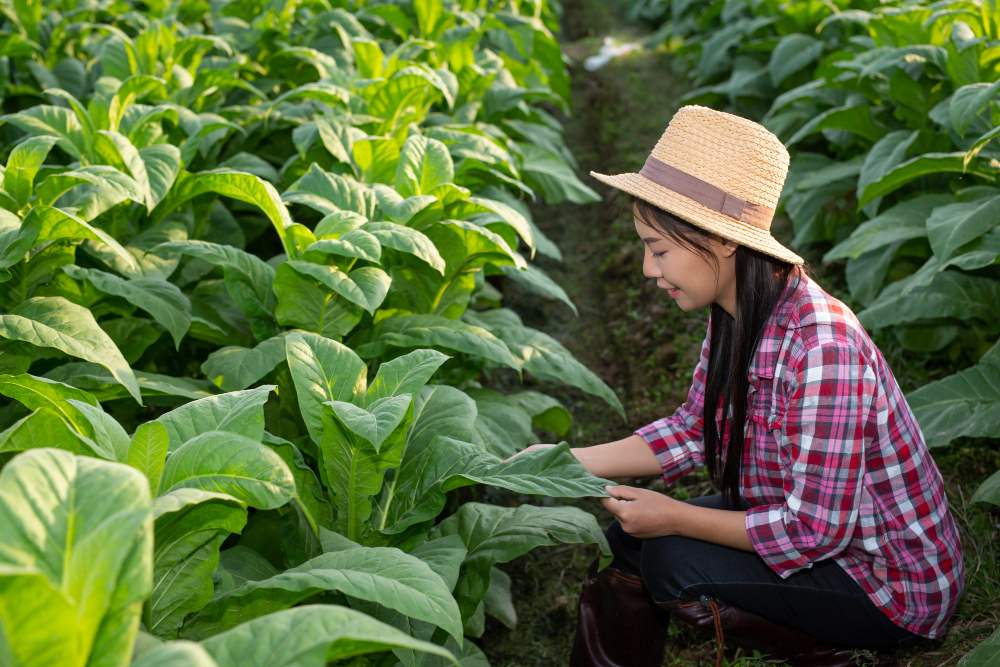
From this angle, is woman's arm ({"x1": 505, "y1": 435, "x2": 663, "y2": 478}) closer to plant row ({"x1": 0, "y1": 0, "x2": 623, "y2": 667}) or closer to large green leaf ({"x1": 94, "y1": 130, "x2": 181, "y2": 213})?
plant row ({"x1": 0, "y1": 0, "x2": 623, "y2": 667})

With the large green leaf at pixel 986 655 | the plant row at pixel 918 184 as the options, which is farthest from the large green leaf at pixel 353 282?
the plant row at pixel 918 184

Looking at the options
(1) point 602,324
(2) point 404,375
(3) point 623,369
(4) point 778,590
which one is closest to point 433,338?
(2) point 404,375

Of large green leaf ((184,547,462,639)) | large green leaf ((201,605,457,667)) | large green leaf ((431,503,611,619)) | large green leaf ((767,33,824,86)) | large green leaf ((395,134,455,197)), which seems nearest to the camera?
large green leaf ((201,605,457,667))

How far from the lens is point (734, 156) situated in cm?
188

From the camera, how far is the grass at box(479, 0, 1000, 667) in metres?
2.44

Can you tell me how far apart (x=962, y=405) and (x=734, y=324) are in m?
1.13

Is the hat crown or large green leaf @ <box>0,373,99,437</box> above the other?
the hat crown

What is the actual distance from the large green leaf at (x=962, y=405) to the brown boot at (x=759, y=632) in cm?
79

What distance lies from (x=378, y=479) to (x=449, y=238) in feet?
3.19

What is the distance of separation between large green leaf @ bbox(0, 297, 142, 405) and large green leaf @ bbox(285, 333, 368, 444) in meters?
0.36

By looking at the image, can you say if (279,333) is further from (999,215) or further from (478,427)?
(999,215)

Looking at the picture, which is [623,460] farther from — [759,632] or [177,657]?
[177,657]

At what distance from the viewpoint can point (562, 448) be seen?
69.9 inches

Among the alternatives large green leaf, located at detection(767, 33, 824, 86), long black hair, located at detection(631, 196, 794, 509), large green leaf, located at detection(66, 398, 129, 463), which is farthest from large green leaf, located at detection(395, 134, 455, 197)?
large green leaf, located at detection(767, 33, 824, 86)
